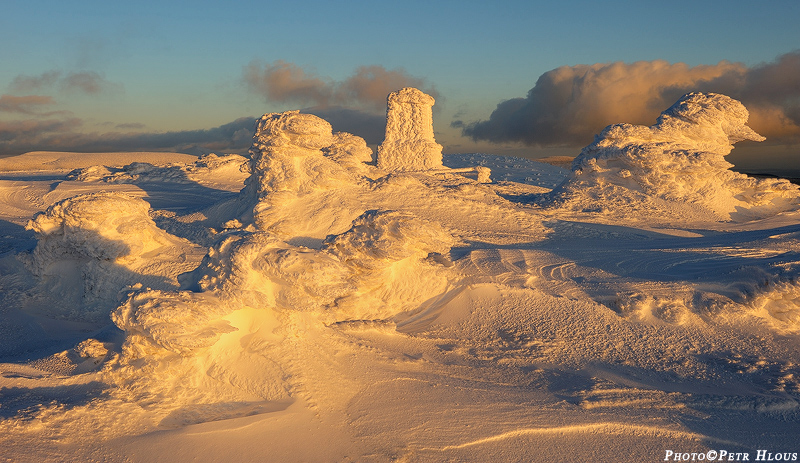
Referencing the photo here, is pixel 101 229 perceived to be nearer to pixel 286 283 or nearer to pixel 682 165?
pixel 286 283

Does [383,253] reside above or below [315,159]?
below

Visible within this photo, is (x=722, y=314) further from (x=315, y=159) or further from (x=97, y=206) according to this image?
(x=97, y=206)

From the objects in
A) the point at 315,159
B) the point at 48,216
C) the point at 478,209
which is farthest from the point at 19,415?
the point at 478,209

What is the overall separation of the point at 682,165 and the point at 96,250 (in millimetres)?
11091

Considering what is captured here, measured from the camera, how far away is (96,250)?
7.59 metres

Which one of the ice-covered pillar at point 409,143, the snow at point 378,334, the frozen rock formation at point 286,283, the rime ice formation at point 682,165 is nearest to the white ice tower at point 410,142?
the ice-covered pillar at point 409,143

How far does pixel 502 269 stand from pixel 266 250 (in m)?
3.24

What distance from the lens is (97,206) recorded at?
7.60 meters

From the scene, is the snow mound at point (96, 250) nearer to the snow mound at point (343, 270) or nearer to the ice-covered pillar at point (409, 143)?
the snow mound at point (343, 270)

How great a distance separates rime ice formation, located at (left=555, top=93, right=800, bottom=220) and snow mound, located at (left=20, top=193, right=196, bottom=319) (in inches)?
333

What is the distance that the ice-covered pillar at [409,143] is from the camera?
20359 mm

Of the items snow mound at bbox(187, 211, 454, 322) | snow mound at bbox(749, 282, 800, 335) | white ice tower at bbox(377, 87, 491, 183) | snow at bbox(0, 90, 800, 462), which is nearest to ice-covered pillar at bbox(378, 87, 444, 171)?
white ice tower at bbox(377, 87, 491, 183)

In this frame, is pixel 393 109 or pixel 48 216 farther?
pixel 393 109

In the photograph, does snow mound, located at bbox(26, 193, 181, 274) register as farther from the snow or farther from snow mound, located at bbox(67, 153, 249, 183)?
snow mound, located at bbox(67, 153, 249, 183)
